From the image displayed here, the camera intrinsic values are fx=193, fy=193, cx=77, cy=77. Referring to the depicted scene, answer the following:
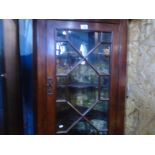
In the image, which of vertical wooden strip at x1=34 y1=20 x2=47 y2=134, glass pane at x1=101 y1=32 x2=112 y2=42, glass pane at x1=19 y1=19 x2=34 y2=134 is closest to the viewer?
vertical wooden strip at x1=34 y1=20 x2=47 y2=134

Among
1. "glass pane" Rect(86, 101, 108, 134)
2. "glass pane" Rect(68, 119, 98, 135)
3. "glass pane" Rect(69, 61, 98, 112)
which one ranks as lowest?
"glass pane" Rect(68, 119, 98, 135)

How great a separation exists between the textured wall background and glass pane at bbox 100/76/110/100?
190 mm

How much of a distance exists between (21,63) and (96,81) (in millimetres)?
711

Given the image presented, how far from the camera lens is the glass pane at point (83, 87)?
156cm

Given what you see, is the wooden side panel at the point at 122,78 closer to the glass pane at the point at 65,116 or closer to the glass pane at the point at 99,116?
the glass pane at the point at 99,116

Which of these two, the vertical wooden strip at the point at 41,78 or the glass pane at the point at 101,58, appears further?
the glass pane at the point at 101,58

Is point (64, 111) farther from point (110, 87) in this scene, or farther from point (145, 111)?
point (145, 111)

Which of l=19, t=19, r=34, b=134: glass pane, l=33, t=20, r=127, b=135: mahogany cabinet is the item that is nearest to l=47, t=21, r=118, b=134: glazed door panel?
l=33, t=20, r=127, b=135: mahogany cabinet

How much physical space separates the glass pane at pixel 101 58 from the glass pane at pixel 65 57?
0.12 m

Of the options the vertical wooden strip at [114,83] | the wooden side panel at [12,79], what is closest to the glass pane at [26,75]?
the wooden side panel at [12,79]

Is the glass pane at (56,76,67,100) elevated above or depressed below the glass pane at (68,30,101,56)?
below

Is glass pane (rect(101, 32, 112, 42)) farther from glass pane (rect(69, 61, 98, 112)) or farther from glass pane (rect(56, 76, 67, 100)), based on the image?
glass pane (rect(56, 76, 67, 100))

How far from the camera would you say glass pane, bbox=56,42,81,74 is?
4.91 feet
